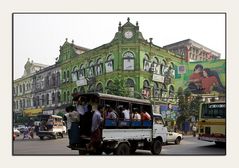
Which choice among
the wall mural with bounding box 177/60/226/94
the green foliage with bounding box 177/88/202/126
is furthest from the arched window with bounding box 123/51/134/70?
the wall mural with bounding box 177/60/226/94

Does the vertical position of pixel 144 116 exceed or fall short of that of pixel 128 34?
it falls short

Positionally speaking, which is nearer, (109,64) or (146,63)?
(109,64)

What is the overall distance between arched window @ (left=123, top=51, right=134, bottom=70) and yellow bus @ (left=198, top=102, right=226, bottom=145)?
11.6 m

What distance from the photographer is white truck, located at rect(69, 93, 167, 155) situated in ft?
38.3

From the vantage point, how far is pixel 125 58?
2858cm

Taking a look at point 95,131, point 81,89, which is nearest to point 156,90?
point 81,89

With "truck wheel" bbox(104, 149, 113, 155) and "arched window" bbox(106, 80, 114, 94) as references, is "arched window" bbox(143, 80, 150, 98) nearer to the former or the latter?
"arched window" bbox(106, 80, 114, 94)

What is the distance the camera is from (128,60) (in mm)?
28531

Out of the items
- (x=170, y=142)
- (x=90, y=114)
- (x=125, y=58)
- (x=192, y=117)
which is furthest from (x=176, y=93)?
(x=90, y=114)

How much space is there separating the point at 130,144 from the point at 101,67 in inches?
554

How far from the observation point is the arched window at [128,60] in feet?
92.2

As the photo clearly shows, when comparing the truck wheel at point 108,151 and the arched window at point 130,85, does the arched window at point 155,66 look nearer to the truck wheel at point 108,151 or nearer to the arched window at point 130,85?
the arched window at point 130,85

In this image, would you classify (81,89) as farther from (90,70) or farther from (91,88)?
(90,70)

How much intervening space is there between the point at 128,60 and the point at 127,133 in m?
16.5
